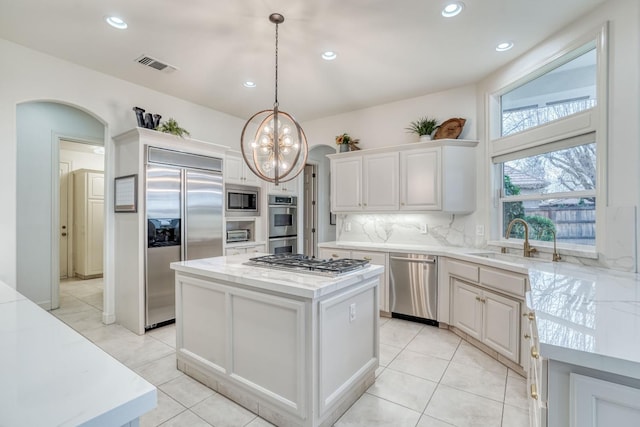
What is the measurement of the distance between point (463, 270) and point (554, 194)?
110cm

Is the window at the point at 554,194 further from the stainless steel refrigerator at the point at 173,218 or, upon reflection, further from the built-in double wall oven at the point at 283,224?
the stainless steel refrigerator at the point at 173,218

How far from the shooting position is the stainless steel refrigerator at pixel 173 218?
134 inches

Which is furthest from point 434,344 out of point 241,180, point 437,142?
point 241,180

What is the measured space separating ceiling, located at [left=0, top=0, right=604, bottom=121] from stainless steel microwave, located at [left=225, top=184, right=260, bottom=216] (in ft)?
4.55

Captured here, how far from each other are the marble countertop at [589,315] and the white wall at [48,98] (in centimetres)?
418

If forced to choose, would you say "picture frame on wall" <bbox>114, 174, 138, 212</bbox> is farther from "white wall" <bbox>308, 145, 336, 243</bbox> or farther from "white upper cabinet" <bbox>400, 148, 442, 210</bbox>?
"white wall" <bbox>308, 145, 336, 243</bbox>

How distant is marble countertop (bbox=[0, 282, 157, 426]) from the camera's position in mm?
624

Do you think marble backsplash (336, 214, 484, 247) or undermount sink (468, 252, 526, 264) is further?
marble backsplash (336, 214, 484, 247)

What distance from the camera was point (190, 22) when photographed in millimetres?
2553

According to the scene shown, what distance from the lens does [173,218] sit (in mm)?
3580

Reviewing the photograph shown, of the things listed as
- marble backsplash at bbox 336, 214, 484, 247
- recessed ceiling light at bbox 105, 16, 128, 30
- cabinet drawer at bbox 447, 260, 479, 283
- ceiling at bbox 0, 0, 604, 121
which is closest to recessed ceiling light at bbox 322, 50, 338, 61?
ceiling at bbox 0, 0, 604, 121

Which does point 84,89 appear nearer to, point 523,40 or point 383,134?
point 383,134

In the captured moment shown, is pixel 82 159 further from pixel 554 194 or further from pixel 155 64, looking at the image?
pixel 554 194

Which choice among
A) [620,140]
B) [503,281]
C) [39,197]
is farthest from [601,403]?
[39,197]
